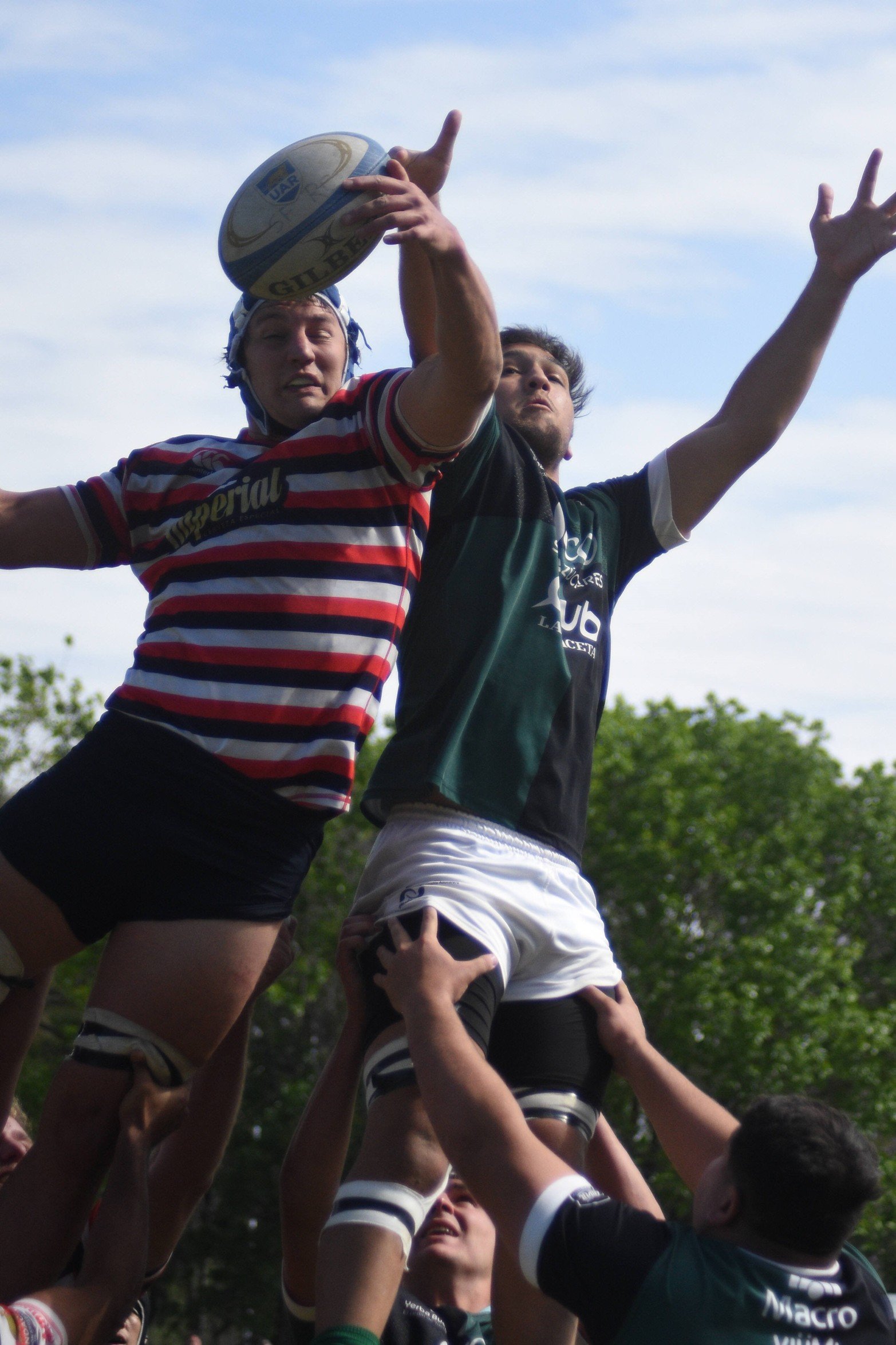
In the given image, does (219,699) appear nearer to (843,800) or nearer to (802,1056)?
(802,1056)

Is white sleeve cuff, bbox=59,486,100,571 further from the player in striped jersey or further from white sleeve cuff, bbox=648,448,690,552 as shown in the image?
white sleeve cuff, bbox=648,448,690,552

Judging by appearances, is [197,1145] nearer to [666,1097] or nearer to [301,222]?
[666,1097]

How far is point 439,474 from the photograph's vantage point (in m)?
3.90

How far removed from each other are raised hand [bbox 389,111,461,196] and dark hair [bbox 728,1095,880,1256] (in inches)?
99.9

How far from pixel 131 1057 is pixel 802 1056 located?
799 inches

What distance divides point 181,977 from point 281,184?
2.03 metres

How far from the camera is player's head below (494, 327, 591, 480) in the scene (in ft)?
15.2

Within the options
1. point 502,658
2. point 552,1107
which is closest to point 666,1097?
point 552,1107

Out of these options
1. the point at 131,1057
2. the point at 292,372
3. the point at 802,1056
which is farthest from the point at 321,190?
the point at 802,1056

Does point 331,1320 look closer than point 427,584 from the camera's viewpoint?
Yes

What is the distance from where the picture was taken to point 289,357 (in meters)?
3.98

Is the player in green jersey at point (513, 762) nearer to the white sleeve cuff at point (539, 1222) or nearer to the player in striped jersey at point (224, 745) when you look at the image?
the player in striped jersey at point (224, 745)

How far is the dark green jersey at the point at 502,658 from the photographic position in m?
3.81

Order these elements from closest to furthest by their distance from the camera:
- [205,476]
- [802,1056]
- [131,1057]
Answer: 1. [131,1057]
2. [205,476]
3. [802,1056]
